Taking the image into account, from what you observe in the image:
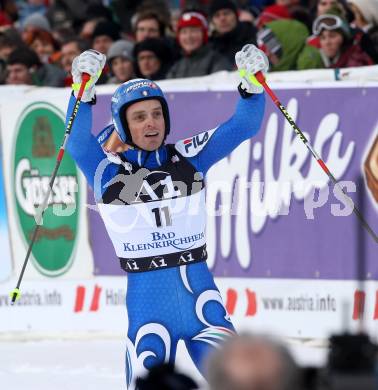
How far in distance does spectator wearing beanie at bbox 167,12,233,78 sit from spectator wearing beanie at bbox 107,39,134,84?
1.64ft

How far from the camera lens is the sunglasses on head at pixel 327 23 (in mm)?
8555

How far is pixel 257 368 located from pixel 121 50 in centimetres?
771

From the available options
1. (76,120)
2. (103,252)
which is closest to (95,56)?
(76,120)

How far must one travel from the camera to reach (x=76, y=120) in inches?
222

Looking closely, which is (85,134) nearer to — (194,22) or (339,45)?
(339,45)

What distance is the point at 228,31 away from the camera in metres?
9.67

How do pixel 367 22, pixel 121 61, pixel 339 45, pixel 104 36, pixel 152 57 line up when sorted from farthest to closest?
pixel 104 36
pixel 121 61
pixel 152 57
pixel 367 22
pixel 339 45

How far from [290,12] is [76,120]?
4.95 meters

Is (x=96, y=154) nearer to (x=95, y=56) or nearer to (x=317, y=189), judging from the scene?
(x=95, y=56)

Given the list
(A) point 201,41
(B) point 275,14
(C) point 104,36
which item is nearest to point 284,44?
(A) point 201,41

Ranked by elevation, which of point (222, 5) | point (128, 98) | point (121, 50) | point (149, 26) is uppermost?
point (222, 5)

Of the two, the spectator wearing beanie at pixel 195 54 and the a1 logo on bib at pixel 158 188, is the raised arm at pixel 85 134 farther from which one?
the spectator wearing beanie at pixel 195 54

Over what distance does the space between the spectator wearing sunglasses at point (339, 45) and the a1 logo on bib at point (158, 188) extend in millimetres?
3345

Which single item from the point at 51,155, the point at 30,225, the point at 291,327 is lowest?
the point at 291,327
